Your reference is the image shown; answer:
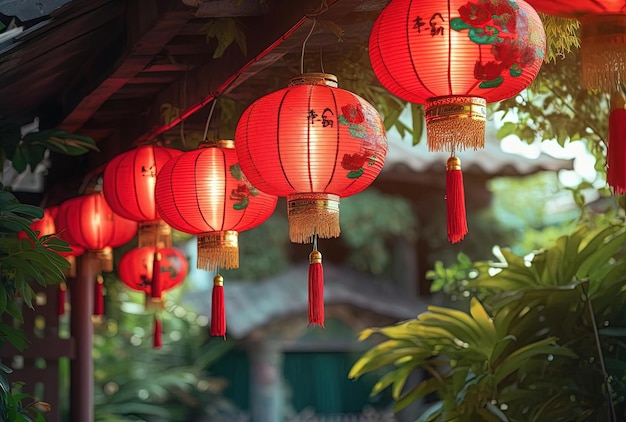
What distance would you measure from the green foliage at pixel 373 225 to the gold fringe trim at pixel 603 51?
7.50m

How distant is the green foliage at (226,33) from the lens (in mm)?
4098

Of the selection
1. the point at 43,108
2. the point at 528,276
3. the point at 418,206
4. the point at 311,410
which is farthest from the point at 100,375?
the point at 528,276

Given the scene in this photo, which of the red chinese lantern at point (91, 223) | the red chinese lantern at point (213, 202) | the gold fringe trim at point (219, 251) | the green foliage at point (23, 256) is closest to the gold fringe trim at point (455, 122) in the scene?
the red chinese lantern at point (213, 202)

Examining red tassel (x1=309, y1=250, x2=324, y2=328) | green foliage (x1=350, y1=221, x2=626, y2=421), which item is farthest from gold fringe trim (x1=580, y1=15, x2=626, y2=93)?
green foliage (x1=350, y1=221, x2=626, y2=421)

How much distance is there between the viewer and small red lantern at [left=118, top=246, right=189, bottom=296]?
244 inches

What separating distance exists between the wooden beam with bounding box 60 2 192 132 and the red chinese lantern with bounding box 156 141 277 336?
0.44 metres

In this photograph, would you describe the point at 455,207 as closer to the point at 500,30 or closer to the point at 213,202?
the point at 500,30

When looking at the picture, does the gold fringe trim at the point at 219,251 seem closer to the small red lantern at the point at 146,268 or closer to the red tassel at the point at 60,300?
the small red lantern at the point at 146,268

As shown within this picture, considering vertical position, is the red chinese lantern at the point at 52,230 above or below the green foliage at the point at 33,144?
below

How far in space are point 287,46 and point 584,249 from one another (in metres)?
2.36

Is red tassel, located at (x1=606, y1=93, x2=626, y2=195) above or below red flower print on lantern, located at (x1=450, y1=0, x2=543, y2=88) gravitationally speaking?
below

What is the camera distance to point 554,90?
236 inches

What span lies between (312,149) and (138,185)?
5.49ft

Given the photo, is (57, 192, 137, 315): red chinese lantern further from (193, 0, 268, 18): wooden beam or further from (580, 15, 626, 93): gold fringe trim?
(580, 15, 626, 93): gold fringe trim
